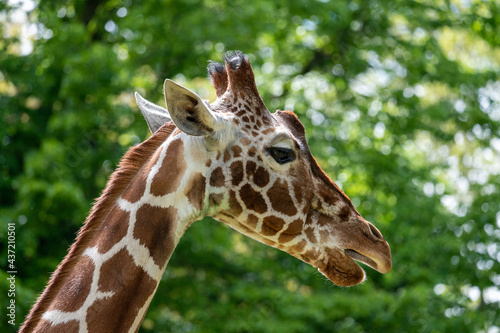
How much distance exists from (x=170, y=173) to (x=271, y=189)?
1.80ft

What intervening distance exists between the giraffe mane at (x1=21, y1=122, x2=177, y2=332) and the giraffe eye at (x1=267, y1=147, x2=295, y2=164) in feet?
1.83

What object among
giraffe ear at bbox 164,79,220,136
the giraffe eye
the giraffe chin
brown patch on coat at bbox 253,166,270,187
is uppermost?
giraffe ear at bbox 164,79,220,136

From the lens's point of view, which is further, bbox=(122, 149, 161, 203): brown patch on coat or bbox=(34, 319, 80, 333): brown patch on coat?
bbox=(122, 149, 161, 203): brown patch on coat

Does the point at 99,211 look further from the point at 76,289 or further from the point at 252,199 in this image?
the point at 252,199

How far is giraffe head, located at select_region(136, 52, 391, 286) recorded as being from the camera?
3391 mm

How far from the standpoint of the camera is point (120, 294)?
3.08 metres

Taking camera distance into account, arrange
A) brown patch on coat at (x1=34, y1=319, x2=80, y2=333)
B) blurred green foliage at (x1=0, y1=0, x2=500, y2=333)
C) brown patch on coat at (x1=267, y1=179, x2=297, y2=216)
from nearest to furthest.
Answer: brown patch on coat at (x1=34, y1=319, x2=80, y2=333), brown patch on coat at (x1=267, y1=179, x2=297, y2=216), blurred green foliage at (x1=0, y1=0, x2=500, y2=333)

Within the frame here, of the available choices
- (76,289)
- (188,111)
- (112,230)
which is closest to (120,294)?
(76,289)

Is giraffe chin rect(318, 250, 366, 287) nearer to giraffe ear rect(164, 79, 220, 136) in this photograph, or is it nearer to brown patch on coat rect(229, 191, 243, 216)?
brown patch on coat rect(229, 191, 243, 216)

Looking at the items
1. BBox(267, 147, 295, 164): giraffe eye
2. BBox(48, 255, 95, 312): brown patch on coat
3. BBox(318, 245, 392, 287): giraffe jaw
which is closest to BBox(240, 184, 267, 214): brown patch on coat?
BBox(267, 147, 295, 164): giraffe eye

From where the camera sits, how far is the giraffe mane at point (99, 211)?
3121mm

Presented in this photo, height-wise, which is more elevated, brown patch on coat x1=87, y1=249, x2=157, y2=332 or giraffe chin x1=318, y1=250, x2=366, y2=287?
brown patch on coat x1=87, y1=249, x2=157, y2=332

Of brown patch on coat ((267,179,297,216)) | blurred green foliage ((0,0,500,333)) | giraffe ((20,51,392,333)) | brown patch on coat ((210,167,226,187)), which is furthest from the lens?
blurred green foliage ((0,0,500,333))

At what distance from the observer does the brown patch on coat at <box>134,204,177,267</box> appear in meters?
3.21
